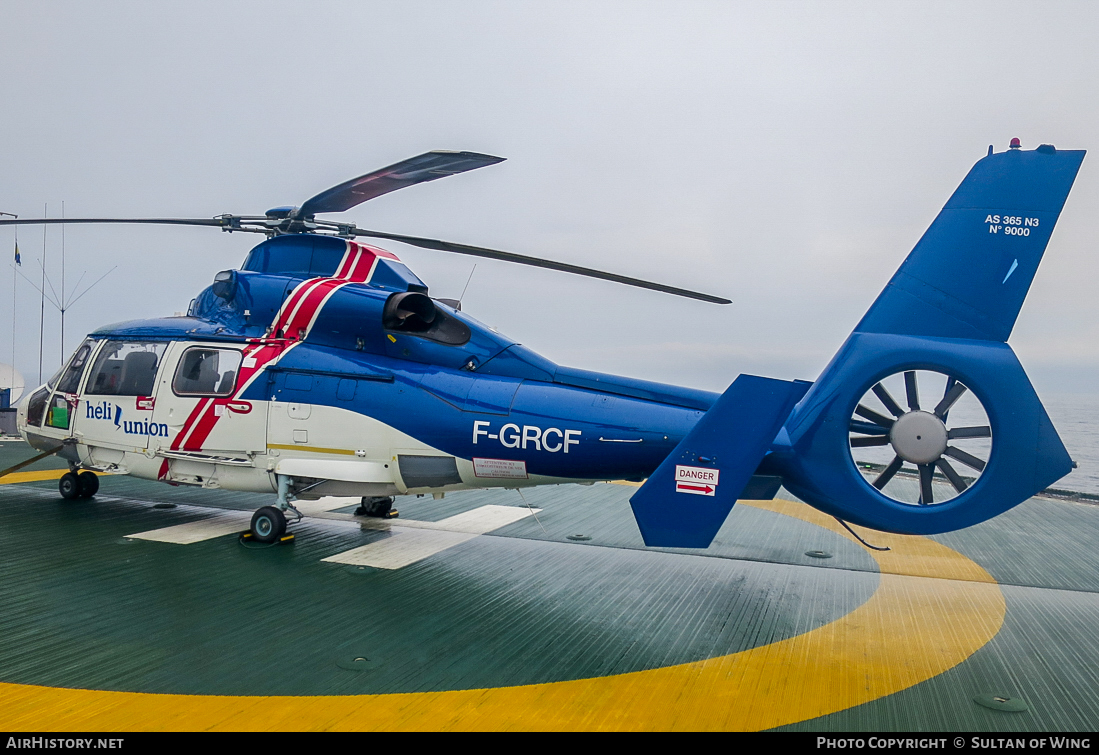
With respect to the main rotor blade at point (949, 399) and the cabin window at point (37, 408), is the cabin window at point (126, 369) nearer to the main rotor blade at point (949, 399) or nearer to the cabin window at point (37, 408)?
the cabin window at point (37, 408)

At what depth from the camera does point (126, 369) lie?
7.80 meters

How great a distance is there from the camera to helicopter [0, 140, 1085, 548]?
4668 millimetres

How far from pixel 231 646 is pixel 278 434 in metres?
2.79

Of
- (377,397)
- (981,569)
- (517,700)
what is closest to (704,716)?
(517,700)

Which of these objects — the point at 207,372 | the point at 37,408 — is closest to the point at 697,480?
the point at 207,372

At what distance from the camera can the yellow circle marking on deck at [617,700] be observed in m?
3.47

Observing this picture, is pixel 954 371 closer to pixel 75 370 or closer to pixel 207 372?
pixel 207 372

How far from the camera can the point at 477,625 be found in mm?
4949

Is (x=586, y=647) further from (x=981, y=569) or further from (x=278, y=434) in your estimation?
(x=981, y=569)

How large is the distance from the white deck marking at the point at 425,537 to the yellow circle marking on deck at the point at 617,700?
279 cm

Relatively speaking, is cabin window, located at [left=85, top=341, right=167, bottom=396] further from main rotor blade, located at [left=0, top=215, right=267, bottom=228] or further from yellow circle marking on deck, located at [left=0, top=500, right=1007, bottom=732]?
yellow circle marking on deck, located at [left=0, top=500, right=1007, bottom=732]
